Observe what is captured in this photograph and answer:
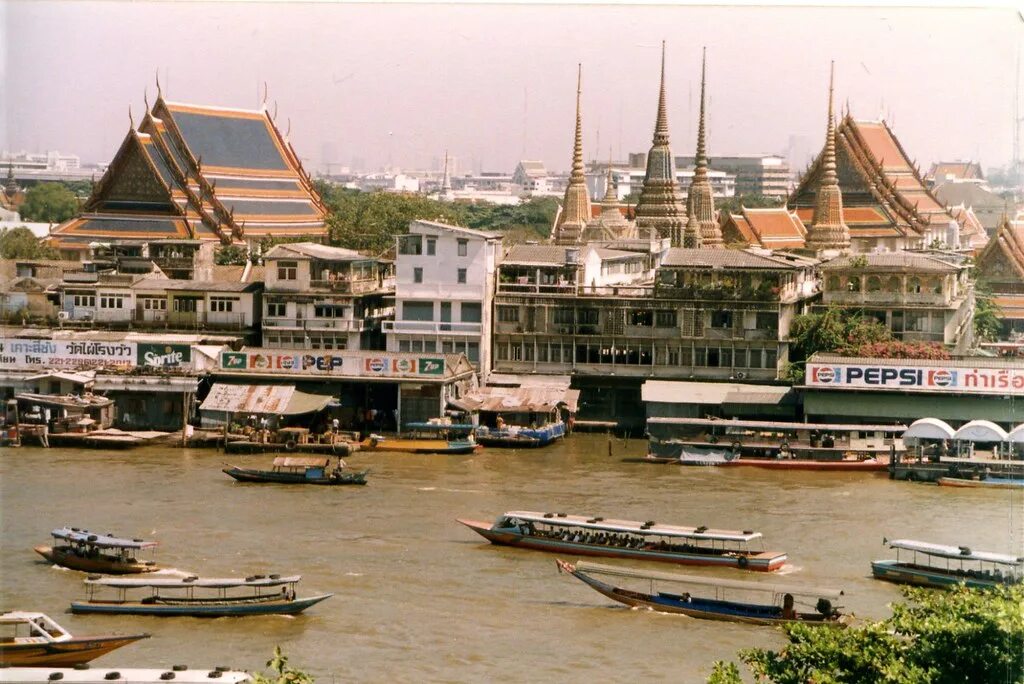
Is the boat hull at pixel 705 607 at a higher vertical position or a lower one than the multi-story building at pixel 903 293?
lower

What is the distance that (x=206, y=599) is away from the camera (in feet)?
72.7

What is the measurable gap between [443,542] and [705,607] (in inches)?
189

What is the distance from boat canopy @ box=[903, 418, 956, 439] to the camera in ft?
100

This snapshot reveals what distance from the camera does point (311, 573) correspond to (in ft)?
77.6

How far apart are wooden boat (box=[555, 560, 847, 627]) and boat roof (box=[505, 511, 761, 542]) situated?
118 centimetres

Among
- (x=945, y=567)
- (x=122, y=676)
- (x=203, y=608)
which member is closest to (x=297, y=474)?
(x=203, y=608)

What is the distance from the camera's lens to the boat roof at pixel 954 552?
901 inches

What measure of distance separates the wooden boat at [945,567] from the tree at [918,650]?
227 inches

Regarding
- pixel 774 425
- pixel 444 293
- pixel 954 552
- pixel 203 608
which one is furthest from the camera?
pixel 444 293

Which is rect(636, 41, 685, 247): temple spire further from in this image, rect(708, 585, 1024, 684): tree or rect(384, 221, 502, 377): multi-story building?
rect(708, 585, 1024, 684): tree

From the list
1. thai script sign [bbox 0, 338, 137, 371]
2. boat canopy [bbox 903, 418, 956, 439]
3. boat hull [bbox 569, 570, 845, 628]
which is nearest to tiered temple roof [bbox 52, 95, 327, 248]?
thai script sign [bbox 0, 338, 137, 371]

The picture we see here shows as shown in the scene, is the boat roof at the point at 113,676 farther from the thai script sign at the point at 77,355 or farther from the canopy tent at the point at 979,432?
the thai script sign at the point at 77,355

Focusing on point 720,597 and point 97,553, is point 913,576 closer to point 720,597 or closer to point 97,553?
point 720,597

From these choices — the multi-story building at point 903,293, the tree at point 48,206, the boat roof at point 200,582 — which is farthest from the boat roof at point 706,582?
the tree at point 48,206
